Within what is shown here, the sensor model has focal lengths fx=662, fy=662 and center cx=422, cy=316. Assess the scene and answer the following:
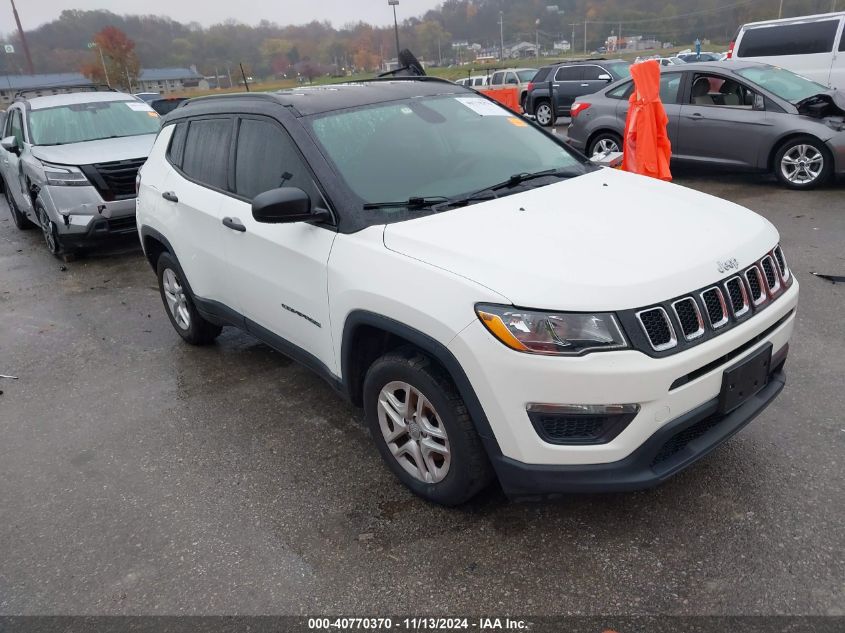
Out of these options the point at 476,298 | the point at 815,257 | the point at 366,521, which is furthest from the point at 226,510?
the point at 815,257

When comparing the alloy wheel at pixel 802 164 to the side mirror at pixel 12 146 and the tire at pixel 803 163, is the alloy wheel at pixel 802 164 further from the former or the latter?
the side mirror at pixel 12 146

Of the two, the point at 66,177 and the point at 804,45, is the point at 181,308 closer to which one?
the point at 66,177

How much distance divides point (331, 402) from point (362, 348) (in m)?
1.07

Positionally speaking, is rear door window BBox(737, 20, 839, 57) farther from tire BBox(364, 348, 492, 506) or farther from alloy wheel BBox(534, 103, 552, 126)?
tire BBox(364, 348, 492, 506)

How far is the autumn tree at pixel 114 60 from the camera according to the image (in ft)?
264

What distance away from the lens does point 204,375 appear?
15.1ft

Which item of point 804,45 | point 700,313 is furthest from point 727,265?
point 804,45

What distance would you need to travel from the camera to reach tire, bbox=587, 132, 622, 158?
31.4 feet

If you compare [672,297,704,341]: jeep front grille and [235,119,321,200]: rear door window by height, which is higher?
[235,119,321,200]: rear door window

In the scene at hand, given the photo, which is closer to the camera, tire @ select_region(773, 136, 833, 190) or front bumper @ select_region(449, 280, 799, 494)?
front bumper @ select_region(449, 280, 799, 494)

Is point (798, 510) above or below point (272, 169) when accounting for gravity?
below

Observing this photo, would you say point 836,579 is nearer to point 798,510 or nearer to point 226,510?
point 798,510

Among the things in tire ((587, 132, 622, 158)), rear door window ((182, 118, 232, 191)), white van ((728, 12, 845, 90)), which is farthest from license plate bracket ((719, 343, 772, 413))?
white van ((728, 12, 845, 90))

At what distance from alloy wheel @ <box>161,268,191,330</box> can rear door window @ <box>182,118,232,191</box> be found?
0.90 meters
